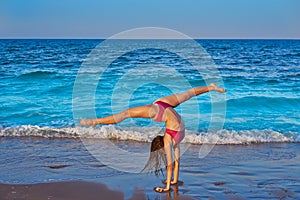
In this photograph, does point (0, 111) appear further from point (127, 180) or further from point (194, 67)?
point (194, 67)

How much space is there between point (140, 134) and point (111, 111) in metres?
4.49

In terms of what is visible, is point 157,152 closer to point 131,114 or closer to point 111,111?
point 131,114

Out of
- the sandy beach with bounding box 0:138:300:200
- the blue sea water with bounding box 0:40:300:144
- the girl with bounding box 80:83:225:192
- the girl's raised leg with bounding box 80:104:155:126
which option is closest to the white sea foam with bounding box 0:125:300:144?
the blue sea water with bounding box 0:40:300:144

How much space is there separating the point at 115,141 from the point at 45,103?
22.8 feet

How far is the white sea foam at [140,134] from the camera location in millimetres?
9531

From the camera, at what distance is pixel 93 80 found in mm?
21312

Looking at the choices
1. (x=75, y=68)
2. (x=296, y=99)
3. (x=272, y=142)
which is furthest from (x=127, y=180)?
(x=75, y=68)

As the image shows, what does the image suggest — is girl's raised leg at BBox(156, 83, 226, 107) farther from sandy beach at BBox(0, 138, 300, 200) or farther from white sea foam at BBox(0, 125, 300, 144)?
white sea foam at BBox(0, 125, 300, 144)

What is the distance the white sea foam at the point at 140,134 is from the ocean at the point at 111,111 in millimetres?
24

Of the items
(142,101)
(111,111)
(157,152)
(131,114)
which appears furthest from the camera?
(142,101)

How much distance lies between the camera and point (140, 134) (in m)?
9.96

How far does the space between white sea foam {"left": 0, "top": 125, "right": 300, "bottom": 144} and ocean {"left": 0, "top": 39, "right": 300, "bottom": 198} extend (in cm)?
2

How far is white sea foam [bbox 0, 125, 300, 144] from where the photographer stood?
953 centimetres

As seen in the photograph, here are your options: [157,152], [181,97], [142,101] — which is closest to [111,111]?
[142,101]
